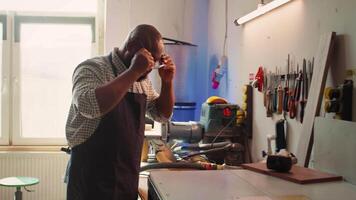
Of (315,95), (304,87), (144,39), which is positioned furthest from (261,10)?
(144,39)

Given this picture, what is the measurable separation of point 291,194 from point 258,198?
13 centimetres

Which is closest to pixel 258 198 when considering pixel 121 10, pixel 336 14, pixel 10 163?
pixel 336 14

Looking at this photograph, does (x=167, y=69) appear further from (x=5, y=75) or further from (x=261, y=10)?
(x=5, y=75)

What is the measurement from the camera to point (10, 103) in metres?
3.76

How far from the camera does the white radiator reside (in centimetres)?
368

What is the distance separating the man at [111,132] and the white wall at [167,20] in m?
1.88

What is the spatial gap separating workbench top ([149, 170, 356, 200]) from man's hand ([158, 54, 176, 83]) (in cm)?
47

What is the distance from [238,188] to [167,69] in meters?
0.66

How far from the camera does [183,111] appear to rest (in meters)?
2.95

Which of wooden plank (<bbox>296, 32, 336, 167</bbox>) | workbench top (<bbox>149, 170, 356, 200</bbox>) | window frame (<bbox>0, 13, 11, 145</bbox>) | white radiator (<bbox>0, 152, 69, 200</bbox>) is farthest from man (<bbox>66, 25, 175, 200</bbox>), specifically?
window frame (<bbox>0, 13, 11, 145</bbox>)

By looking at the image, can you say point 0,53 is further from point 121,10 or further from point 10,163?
point 121,10

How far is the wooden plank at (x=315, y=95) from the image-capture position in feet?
4.77

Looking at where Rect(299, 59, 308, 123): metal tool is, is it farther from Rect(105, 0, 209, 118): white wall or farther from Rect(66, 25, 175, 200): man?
Rect(105, 0, 209, 118): white wall

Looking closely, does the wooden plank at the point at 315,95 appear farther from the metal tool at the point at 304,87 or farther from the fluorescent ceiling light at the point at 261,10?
the fluorescent ceiling light at the point at 261,10
